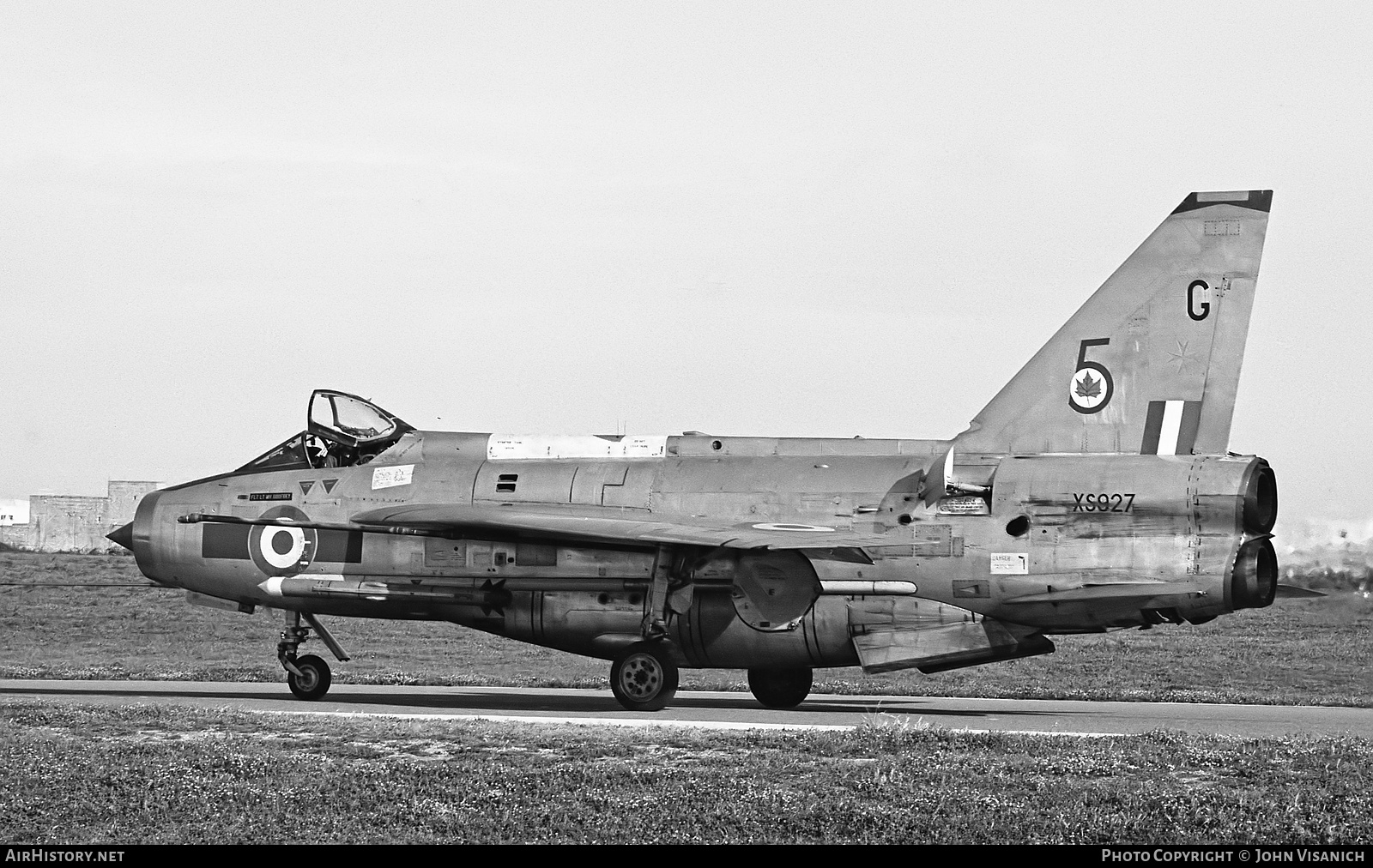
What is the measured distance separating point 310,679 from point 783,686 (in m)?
5.93

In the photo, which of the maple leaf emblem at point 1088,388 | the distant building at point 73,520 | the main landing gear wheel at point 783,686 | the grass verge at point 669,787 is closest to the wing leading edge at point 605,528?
the main landing gear wheel at point 783,686

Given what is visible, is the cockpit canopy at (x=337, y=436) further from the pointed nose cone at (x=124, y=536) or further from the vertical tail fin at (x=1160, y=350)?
the vertical tail fin at (x=1160, y=350)

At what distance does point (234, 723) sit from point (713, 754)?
16.1 ft

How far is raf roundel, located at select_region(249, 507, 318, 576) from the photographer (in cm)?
1916

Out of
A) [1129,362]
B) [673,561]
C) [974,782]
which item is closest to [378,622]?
[673,561]

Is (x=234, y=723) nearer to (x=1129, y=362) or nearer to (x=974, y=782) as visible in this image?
(x=974, y=782)

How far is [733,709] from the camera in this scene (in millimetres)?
18047

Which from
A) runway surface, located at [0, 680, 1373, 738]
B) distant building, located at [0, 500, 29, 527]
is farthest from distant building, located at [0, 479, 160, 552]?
runway surface, located at [0, 680, 1373, 738]

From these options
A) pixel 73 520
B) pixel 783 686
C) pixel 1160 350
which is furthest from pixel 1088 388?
pixel 73 520

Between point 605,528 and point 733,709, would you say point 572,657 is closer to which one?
point 733,709

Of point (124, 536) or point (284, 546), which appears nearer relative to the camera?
point (284, 546)

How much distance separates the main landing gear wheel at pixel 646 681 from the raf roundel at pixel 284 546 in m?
4.57

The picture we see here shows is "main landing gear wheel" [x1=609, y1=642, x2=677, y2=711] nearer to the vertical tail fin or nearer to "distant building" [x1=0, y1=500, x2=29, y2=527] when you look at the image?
the vertical tail fin
